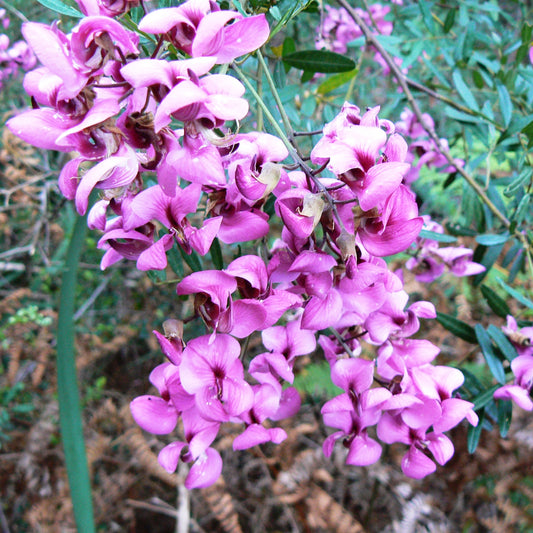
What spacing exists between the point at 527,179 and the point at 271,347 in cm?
59

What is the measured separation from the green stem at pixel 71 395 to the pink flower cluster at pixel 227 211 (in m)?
0.34

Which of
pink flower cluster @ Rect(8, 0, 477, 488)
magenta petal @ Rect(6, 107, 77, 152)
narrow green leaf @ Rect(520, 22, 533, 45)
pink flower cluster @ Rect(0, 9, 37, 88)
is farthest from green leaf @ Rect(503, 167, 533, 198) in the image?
pink flower cluster @ Rect(0, 9, 37, 88)

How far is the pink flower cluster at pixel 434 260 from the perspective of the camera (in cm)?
86

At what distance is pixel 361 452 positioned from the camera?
59 cm

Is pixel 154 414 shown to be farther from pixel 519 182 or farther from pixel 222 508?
pixel 222 508

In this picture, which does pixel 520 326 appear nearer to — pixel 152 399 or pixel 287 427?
pixel 152 399

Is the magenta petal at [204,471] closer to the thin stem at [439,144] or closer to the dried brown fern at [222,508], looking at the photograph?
the thin stem at [439,144]

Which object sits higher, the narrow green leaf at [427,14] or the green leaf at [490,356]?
the narrow green leaf at [427,14]

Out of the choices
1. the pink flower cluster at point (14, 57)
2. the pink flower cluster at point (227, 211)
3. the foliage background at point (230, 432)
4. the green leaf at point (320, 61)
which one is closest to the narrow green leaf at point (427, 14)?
the foliage background at point (230, 432)

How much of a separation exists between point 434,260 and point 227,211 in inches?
21.2

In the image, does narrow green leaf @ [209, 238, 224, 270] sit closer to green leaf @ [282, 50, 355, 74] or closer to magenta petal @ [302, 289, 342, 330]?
magenta petal @ [302, 289, 342, 330]

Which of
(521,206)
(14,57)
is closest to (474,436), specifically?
(521,206)

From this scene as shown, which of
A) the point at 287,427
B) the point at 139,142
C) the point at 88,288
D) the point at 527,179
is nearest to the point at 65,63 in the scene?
the point at 139,142

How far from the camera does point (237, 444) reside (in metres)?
0.52
